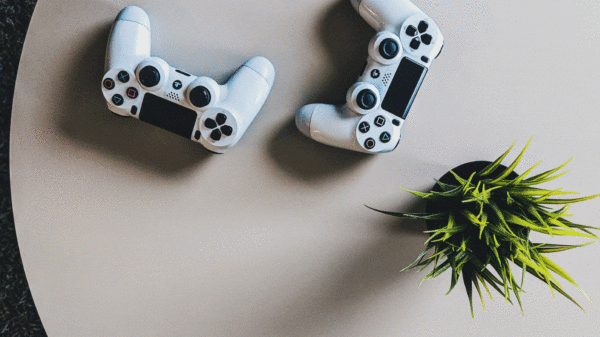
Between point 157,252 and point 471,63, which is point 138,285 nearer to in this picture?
point 157,252

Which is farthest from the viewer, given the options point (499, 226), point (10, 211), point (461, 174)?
point (10, 211)

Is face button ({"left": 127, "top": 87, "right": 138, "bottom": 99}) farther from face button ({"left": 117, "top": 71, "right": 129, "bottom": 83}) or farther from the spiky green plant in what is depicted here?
the spiky green plant

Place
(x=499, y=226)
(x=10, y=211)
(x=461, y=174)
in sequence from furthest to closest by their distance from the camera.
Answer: (x=10, y=211) < (x=461, y=174) < (x=499, y=226)

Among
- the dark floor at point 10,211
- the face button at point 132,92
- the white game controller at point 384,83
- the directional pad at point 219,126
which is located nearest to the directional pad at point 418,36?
the white game controller at point 384,83

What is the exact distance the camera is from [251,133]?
2.19ft

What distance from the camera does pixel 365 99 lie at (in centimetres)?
61

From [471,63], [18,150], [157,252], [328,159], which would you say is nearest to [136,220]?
[157,252]

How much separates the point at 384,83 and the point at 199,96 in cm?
26

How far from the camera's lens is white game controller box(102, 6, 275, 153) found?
2.00 feet

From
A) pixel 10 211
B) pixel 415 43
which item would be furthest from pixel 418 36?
pixel 10 211

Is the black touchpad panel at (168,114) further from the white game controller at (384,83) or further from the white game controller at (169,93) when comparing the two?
the white game controller at (384,83)

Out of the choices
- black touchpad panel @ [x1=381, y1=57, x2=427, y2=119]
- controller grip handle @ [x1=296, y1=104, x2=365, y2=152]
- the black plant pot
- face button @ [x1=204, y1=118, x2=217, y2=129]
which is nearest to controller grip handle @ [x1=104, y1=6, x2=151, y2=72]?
face button @ [x1=204, y1=118, x2=217, y2=129]

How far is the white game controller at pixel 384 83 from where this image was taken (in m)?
0.61

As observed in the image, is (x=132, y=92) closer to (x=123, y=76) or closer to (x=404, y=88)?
(x=123, y=76)
